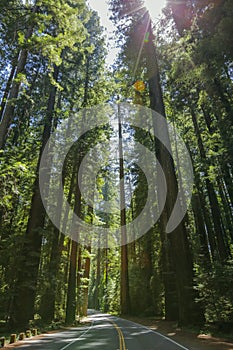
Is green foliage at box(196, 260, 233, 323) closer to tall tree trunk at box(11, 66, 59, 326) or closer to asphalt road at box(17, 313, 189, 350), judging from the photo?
asphalt road at box(17, 313, 189, 350)

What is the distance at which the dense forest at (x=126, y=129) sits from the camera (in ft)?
31.4

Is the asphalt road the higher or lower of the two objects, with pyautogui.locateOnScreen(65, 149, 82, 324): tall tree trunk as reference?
lower

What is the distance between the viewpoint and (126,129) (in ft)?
87.9

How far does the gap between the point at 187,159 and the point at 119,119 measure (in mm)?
12183

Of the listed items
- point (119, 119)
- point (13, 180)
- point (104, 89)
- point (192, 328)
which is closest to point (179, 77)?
point (13, 180)

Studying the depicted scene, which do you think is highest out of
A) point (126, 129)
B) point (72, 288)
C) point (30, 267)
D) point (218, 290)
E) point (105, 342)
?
point (126, 129)

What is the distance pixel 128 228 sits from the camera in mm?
31719

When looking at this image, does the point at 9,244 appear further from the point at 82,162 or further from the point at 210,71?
the point at 210,71

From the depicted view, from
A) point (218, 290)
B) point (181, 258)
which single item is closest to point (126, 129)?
point (181, 258)

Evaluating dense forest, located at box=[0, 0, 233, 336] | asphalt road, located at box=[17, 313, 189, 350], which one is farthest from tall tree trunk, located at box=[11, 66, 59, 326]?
asphalt road, located at box=[17, 313, 189, 350]

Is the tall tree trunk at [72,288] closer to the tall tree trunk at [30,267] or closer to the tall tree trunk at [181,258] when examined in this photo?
the tall tree trunk at [30,267]

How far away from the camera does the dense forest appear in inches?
377

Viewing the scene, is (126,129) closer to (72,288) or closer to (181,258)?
(72,288)

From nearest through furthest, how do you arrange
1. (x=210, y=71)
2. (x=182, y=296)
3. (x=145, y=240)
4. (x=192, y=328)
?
(x=210, y=71), (x=192, y=328), (x=182, y=296), (x=145, y=240)
